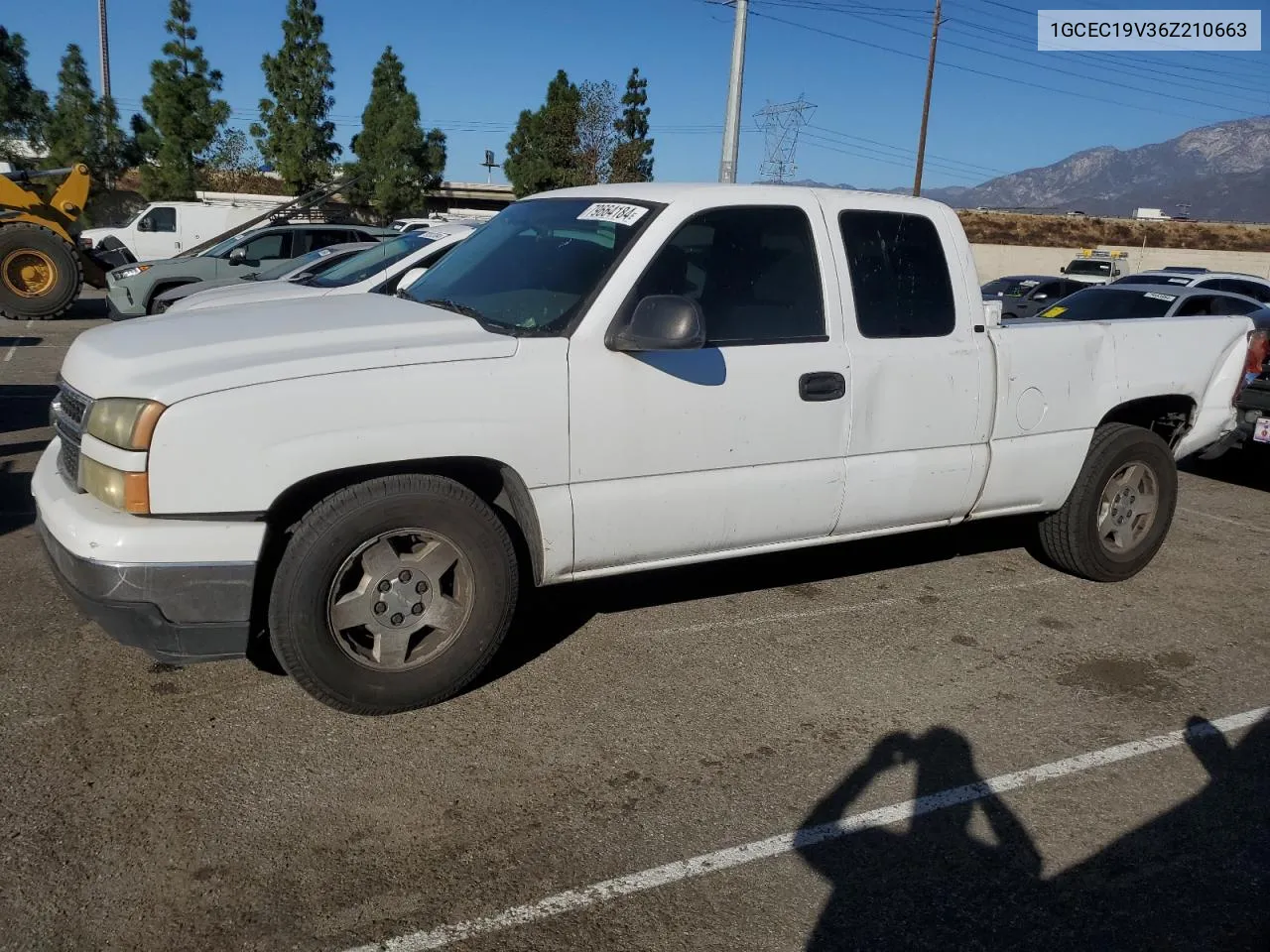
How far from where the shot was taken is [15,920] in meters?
2.63

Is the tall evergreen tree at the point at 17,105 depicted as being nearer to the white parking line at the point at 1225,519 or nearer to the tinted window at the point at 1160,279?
the tinted window at the point at 1160,279

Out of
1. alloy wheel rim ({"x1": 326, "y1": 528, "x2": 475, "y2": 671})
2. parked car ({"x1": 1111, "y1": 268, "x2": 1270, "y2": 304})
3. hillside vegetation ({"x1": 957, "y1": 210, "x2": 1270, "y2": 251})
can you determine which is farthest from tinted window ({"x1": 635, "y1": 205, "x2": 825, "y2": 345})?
hillside vegetation ({"x1": 957, "y1": 210, "x2": 1270, "y2": 251})

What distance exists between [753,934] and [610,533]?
63.4 inches

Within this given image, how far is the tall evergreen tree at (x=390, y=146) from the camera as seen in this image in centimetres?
4203

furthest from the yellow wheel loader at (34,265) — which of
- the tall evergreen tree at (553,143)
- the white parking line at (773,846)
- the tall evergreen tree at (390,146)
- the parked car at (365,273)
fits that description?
the tall evergreen tree at (390,146)

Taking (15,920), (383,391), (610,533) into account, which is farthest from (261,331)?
(15,920)

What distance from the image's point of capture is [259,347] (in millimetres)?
3549

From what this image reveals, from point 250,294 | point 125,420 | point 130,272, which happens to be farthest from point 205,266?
point 125,420

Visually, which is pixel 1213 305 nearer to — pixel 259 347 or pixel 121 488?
pixel 259 347

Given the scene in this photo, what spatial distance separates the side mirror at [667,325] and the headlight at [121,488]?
1.68m

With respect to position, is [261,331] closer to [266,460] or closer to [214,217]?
[266,460]

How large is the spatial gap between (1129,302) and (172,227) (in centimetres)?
1834

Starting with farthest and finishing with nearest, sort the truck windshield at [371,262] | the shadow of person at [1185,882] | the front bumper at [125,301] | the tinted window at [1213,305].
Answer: the front bumper at [125,301], the tinted window at [1213,305], the truck windshield at [371,262], the shadow of person at [1185,882]

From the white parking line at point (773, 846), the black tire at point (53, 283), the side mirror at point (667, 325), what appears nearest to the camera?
the white parking line at point (773, 846)
